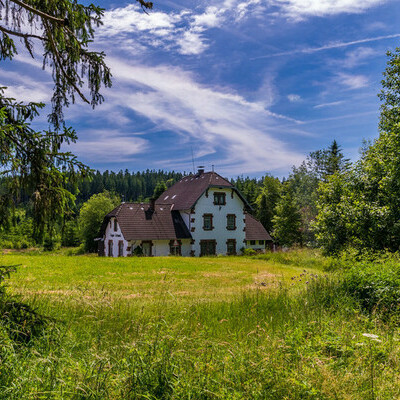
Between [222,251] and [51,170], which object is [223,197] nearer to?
[222,251]

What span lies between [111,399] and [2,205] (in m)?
3.44

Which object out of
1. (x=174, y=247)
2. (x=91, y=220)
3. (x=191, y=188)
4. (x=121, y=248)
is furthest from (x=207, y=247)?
(x=91, y=220)

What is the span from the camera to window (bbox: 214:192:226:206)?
3519 centimetres

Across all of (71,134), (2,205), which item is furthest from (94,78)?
(2,205)

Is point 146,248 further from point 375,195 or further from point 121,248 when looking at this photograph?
point 375,195

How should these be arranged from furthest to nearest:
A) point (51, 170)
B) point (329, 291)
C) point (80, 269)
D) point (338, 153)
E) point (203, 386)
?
point (338, 153)
point (80, 269)
point (329, 291)
point (51, 170)
point (203, 386)

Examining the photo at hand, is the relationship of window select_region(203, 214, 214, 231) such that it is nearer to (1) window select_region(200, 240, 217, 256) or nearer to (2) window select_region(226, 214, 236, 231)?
(1) window select_region(200, 240, 217, 256)

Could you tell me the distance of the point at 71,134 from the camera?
5.76 meters

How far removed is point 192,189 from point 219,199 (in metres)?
3.03

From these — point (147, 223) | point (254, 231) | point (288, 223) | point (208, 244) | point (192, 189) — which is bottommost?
point (208, 244)

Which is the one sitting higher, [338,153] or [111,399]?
[338,153]

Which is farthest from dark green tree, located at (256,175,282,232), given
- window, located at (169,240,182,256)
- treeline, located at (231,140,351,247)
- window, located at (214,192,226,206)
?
window, located at (169,240,182,256)

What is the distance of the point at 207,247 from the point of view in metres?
34.3

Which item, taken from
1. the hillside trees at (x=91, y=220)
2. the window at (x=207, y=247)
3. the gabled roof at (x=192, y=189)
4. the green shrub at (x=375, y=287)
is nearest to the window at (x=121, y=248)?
the gabled roof at (x=192, y=189)
